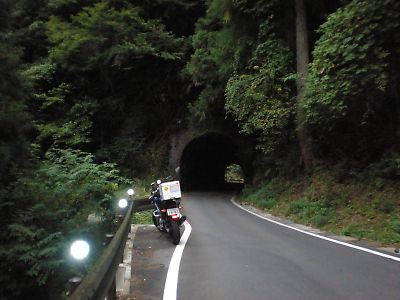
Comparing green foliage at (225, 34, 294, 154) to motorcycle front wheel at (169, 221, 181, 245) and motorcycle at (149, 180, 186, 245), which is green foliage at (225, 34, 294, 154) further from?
motorcycle front wheel at (169, 221, 181, 245)

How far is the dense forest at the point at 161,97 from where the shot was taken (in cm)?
847

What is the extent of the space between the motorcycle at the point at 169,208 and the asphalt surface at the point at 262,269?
329mm

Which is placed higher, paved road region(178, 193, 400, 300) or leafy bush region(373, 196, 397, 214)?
leafy bush region(373, 196, 397, 214)

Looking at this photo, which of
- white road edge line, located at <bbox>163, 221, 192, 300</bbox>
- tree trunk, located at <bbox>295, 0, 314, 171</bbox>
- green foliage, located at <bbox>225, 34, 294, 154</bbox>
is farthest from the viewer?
green foliage, located at <bbox>225, 34, 294, 154</bbox>

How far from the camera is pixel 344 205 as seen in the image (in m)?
13.8

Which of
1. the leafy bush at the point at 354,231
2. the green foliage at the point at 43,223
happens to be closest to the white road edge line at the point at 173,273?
the green foliage at the point at 43,223

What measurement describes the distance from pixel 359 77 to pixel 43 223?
964 cm

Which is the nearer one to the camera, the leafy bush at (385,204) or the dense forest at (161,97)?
the dense forest at (161,97)

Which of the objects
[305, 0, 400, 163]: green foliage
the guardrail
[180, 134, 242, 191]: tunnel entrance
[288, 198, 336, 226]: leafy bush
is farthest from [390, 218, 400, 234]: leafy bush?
[180, 134, 242, 191]: tunnel entrance

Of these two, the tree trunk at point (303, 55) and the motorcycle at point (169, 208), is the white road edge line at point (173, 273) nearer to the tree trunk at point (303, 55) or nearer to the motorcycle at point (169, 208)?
the motorcycle at point (169, 208)

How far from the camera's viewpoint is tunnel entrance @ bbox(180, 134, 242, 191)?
31.9 m

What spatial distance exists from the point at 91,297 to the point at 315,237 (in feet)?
26.5

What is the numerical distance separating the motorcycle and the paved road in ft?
1.77

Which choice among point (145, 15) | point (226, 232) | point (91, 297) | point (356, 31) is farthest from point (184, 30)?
point (91, 297)
